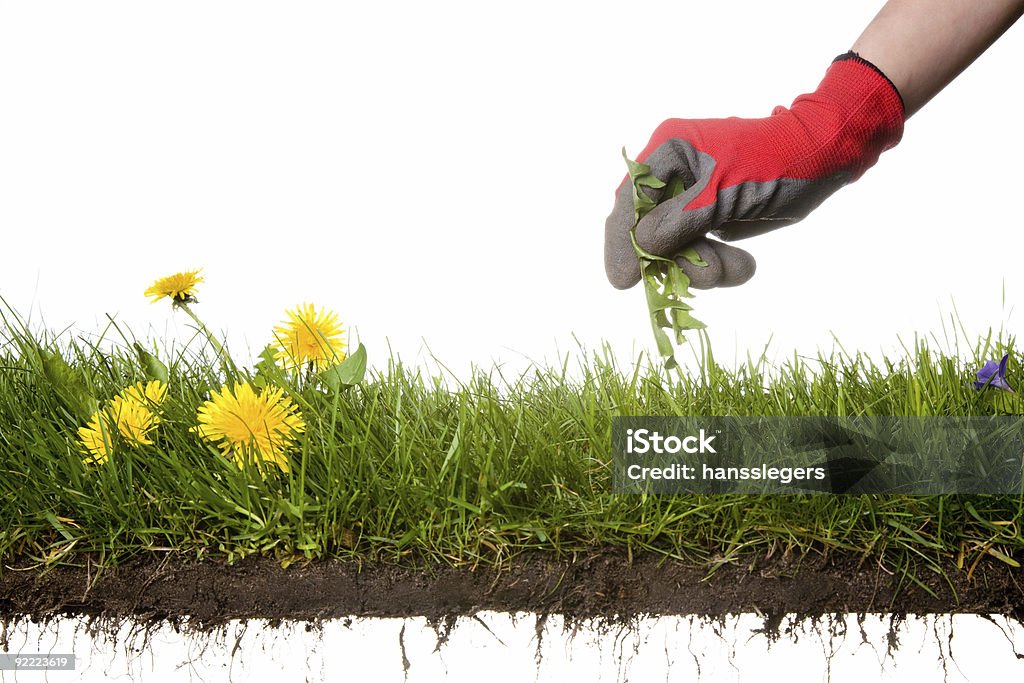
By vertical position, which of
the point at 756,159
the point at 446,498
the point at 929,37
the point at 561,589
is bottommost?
the point at 561,589

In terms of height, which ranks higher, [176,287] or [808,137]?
[808,137]

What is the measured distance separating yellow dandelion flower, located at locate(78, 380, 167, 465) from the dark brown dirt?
18 centimetres

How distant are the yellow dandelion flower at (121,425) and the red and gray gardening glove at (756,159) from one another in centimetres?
73

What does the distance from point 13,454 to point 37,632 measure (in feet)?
0.83

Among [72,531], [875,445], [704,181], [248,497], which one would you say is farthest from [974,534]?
[72,531]

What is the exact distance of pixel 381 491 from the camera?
1.10m

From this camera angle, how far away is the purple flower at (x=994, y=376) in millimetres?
1238

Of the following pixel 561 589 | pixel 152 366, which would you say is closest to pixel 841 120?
pixel 561 589

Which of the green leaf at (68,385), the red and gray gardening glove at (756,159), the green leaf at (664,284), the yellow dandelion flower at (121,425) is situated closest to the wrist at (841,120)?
the red and gray gardening glove at (756,159)

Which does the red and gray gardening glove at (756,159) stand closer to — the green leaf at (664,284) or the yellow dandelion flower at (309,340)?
the green leaf at (664,284)

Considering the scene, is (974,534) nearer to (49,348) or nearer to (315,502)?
(315,502)

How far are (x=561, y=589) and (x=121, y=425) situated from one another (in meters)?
0.65

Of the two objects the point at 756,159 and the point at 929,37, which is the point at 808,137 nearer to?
the point at 756,159

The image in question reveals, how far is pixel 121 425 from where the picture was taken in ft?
4.02
